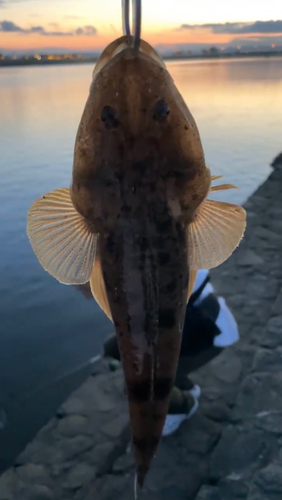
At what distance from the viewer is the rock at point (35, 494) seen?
3432 mm

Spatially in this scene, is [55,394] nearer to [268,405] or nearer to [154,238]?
[268,405]

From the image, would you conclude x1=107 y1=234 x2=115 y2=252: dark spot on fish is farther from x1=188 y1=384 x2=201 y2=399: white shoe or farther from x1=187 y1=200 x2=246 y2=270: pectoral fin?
x1=188 y1=384 x2=201 y2=399: white shoe

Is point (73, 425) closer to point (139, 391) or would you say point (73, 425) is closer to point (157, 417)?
Result: point (157, 417)

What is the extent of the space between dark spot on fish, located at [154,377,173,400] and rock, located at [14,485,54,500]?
1843 millimetres

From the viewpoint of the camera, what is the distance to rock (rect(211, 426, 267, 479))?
3533mm

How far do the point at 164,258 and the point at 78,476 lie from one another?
254 centimetres

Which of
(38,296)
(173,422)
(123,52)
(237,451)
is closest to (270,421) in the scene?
(237,451)

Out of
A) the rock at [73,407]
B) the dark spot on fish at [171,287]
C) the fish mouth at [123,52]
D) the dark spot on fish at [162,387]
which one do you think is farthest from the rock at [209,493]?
the fish mouth at [123,52]

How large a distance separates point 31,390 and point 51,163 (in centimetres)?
1364

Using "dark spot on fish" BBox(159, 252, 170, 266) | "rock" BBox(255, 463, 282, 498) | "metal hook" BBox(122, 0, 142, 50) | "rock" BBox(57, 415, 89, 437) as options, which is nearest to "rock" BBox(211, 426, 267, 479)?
"rock" BBox(255, 463, 282, 498)

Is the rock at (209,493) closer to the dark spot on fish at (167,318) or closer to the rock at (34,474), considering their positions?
the rock at (34,474)

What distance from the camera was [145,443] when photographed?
7.77 ft

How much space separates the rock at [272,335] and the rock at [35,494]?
2.68m

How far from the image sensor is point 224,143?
921 inches
